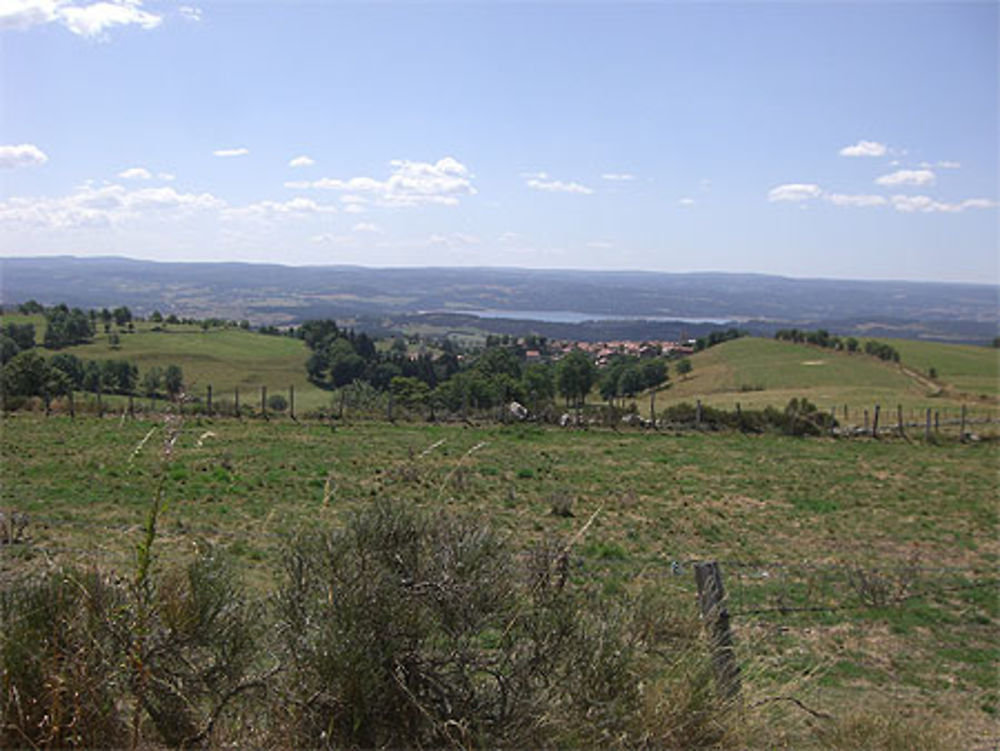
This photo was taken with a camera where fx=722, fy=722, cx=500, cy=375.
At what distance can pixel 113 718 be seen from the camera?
2785 millimetres

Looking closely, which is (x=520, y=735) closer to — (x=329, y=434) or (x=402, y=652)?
(x=402, y=652)

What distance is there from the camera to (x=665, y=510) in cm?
1507

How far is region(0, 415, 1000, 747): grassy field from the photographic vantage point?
724cm

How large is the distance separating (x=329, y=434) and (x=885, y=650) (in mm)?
20684

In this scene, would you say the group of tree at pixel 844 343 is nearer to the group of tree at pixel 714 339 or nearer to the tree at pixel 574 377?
the group of tree at pixel 714 339

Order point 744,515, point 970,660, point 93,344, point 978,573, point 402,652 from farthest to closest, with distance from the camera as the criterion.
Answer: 1. point 93,344
2. point 744,515
3. point 978,573
4. point 970,660
5. point 402,652

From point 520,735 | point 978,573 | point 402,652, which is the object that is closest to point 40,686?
point 402,652

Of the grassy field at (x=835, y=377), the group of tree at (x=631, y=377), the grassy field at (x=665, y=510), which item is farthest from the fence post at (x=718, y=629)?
the group of tree at (x=631, y=377)

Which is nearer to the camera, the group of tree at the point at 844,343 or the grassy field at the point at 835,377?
the grassy field at the point at 835,377

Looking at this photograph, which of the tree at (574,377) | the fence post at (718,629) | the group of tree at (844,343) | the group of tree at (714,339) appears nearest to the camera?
the fence post at (718,629)

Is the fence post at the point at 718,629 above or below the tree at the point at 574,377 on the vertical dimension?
above

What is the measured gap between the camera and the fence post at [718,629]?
3.74m

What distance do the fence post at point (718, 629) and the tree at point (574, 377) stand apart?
55464 mm

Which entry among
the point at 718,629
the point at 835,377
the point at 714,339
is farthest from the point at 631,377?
the point at 718,629
